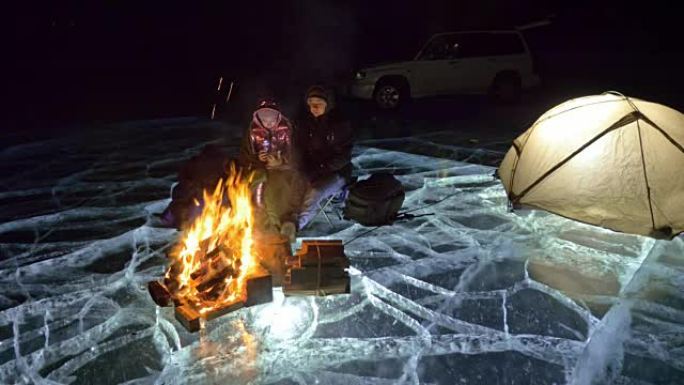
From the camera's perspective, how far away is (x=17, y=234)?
574cm

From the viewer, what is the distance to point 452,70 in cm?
1305

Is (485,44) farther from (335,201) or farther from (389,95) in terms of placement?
(335,201)

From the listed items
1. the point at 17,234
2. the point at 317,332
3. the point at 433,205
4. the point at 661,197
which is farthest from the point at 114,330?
the point at 661,197

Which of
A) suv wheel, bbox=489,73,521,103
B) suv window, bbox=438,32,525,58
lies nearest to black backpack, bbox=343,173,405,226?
suv window, bbox=438,32,525,58

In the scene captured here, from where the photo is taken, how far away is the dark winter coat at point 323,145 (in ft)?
18.3

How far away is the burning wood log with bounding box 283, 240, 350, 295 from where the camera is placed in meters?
4.05

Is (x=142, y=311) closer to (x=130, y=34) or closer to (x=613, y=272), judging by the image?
(x=613, y=272)

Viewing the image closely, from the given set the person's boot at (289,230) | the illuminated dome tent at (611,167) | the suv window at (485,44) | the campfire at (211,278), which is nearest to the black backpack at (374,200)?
the person's boot at (289,230)

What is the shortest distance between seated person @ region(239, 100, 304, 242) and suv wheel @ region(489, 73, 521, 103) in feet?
32.7

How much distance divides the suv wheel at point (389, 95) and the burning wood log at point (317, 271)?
9.54m

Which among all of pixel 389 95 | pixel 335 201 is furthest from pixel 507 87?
pixel 335 201

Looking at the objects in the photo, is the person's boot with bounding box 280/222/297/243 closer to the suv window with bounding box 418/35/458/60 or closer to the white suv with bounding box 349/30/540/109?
the white suv with bounding box 349/30/540/109

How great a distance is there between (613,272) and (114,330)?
4.36 metres

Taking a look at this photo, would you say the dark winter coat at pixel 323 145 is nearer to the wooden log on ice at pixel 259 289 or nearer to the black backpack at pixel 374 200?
the black backpack at pixel 374 200
